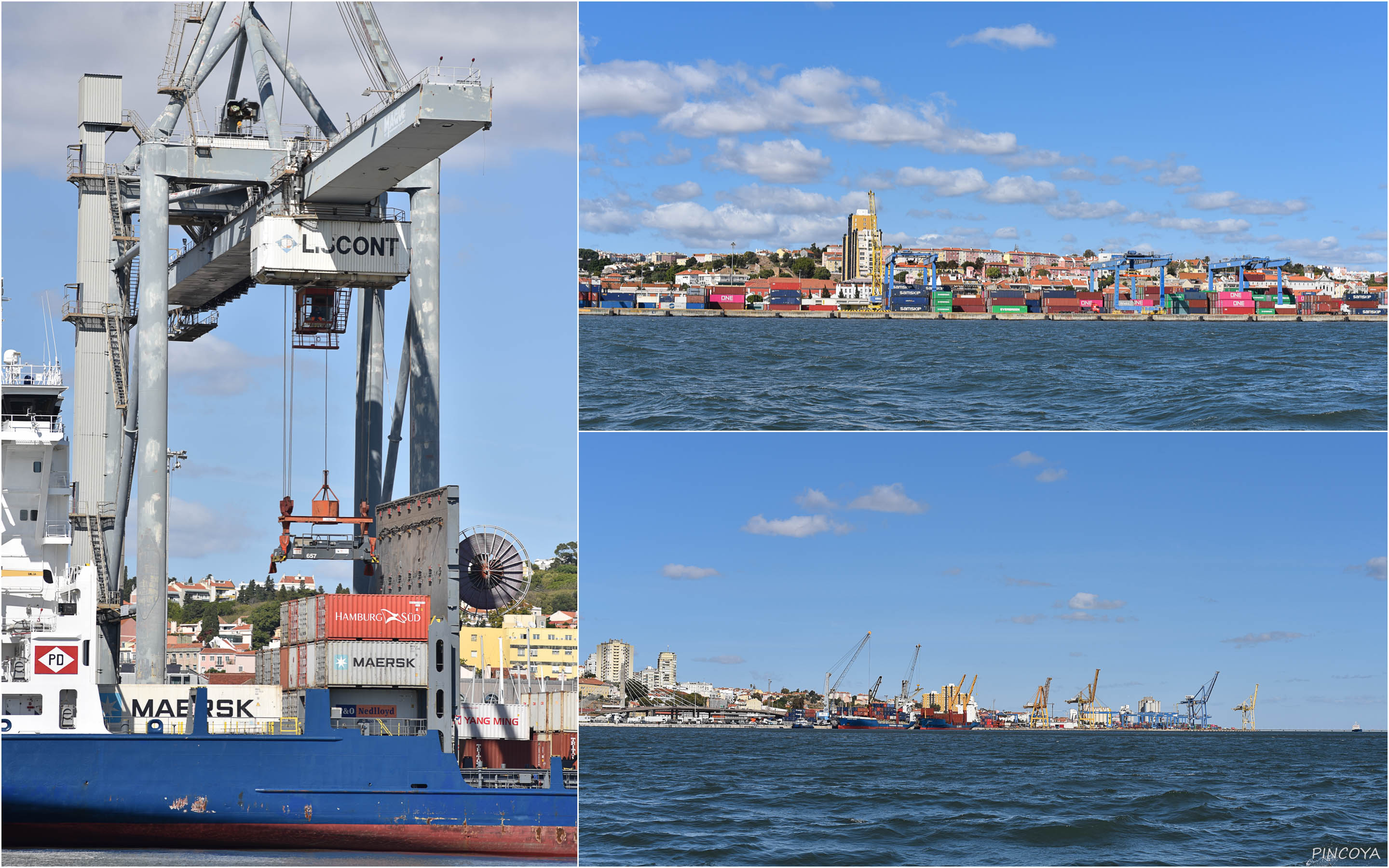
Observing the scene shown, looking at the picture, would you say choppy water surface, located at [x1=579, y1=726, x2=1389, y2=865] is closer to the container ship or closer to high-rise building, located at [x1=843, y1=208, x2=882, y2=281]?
the container ship

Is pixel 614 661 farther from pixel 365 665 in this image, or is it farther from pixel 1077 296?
pixel 1077 296

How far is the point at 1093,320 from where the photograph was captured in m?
136

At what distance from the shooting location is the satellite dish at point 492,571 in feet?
134

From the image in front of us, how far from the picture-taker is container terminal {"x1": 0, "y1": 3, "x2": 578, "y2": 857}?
31062mm

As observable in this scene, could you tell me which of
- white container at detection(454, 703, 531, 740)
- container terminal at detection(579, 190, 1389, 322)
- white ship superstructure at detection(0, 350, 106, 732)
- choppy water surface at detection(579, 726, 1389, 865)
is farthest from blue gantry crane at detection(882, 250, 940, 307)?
white ship superstructure at detection(0, 350, 106, 732)

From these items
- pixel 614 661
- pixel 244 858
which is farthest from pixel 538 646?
pixel 244 858

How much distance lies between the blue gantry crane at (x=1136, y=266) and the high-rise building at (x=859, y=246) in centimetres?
2645

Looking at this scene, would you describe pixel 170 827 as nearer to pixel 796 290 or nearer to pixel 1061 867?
pixel 1061 867

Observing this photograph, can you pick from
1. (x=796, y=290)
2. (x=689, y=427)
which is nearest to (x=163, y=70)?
(x=689, y=427)

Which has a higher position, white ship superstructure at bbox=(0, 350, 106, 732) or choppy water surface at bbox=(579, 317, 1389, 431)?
choppy water surface at bbox=(579, 317, 1389, 431)

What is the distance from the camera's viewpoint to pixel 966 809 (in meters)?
40.3

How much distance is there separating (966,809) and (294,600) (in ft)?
64.1

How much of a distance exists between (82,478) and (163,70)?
512 inches

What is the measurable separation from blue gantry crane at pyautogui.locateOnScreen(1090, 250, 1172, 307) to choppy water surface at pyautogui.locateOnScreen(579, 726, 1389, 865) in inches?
2617
